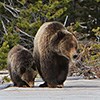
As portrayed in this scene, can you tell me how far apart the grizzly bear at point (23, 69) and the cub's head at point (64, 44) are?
638 mm

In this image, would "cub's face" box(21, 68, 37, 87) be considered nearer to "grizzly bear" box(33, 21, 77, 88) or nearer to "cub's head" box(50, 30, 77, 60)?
"grizzly bear" box(33, 21, 77, 88)

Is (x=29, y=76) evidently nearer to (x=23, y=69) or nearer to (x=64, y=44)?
(x=23, y=69)

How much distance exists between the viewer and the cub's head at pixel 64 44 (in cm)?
566

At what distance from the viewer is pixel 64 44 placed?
223 inches

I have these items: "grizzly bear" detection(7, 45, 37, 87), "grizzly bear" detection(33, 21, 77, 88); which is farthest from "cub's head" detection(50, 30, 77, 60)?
"grizzly bear" detection(7, 45, 37, 87)

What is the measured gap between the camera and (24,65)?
617 centimetres

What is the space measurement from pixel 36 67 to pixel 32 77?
0.17 metres

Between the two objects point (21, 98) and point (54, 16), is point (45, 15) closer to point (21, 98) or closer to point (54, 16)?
point (54, 16)

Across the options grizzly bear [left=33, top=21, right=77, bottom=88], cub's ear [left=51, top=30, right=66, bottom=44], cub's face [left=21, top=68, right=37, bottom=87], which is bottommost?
cub's face [left=21, top=68, right=37, bottom=87]

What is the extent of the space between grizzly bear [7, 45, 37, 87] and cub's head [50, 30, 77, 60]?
25.1 inches

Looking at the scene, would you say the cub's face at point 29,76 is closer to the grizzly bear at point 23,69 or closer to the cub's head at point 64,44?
the grizzly bear at point 23,69

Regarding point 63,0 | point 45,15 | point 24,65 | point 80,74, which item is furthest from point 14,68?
point 63,0

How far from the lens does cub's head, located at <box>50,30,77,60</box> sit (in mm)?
5660

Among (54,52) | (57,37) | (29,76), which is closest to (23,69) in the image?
(29,76)
